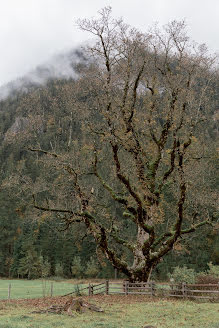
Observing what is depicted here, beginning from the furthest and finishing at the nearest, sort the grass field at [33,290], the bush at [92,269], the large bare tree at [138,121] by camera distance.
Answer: the bush at [92,269], the grass field at [33,290], the large bare tree at [138,121]

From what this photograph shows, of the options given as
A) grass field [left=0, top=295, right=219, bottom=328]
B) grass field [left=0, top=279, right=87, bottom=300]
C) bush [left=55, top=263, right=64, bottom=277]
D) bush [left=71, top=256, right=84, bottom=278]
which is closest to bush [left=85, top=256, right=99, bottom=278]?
bush [left=71, top=256, right=84, bottom=278]

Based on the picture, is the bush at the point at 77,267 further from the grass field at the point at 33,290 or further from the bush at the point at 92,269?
the grass field at the point at 33,290

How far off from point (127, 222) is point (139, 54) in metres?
39.5

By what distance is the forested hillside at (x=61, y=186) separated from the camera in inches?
789

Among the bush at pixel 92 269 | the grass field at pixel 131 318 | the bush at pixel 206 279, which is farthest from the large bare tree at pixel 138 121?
the bush at pixel 92 269

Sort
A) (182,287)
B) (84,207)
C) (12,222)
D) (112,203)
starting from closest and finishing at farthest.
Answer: (182,287) → (84,207) → (112,203) → (12,222)

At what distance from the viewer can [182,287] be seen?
19.4 m

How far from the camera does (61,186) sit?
21500 millimetres

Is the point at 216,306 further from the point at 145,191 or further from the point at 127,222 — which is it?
the point at 127,222

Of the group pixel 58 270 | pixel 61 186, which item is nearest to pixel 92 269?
pixel 58 270

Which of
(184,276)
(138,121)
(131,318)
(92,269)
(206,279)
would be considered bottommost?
(131,318)

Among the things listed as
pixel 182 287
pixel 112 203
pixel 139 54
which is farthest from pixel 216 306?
pixel 112 203

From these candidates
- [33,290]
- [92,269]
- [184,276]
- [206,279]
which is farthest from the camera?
[92,269]

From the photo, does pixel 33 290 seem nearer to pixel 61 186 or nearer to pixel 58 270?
pixel 61 186
